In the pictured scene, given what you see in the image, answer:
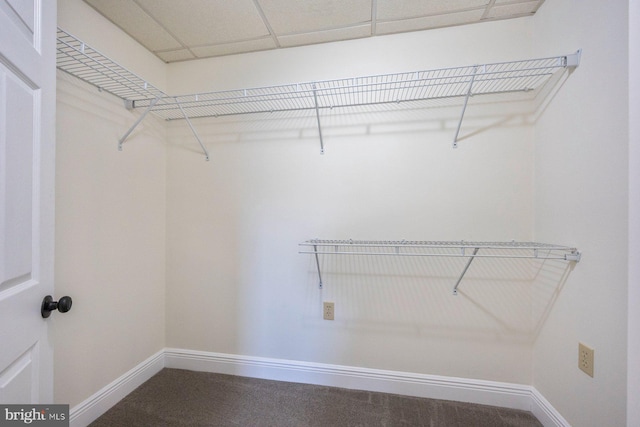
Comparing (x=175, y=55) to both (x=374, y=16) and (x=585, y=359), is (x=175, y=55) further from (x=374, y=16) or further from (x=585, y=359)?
(x=585, y=359)

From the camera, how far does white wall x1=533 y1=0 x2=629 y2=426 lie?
0.94 m

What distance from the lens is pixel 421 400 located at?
148 centimetres

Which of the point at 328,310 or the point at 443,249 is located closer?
the point at 443,249

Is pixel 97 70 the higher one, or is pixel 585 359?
pixel 97 70

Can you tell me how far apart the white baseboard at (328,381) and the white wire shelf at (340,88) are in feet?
4.71

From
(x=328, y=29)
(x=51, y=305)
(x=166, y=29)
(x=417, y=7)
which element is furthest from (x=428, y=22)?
(x=51, y=305)

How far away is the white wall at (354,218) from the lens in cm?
146

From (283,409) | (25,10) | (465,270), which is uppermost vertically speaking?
(25,10)

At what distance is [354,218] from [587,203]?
1.08 meters

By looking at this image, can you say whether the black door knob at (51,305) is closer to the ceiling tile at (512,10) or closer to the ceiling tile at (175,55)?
the ceiling tile at (175,55)

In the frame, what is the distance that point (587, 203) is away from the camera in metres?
1.08

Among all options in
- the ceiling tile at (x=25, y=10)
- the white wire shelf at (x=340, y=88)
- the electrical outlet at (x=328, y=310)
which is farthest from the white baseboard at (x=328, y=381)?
the ceiling tile at (x=25, y=10)

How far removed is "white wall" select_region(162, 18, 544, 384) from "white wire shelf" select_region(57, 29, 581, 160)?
0.29 ft

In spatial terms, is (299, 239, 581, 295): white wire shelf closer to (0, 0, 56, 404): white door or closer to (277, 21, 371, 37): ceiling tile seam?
(0, 0, 56, 404): white door
